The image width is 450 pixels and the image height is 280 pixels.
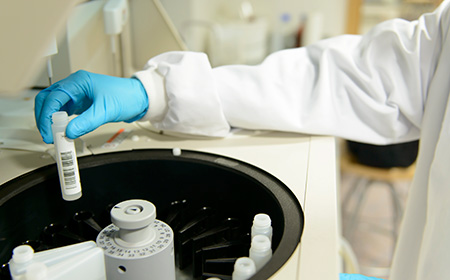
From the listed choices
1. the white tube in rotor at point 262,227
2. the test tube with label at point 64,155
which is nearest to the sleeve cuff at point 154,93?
the test tube with label at point 64,155

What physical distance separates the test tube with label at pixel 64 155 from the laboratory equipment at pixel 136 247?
9 centimetres

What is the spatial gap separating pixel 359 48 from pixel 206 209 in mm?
454

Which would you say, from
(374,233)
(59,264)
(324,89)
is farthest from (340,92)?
(374,233)

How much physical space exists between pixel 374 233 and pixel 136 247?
2.02 m

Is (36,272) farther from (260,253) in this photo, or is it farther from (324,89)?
(324,89)

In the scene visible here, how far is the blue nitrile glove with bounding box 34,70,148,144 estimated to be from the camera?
0.73 meters

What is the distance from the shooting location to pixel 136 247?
0.59 m

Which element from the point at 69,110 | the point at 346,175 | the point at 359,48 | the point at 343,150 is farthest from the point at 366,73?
the point at 346,175

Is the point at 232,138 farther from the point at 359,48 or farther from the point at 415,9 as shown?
the point at 415,9

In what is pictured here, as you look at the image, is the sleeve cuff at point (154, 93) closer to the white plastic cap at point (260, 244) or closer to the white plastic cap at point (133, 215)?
the white plastic cap at point (133, 215)

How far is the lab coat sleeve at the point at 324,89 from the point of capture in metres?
0.82

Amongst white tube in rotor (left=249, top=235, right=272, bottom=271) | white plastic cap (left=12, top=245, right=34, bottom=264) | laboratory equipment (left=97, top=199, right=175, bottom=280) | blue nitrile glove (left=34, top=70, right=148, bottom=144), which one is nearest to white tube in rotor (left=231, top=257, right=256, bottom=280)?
white tube in rotor (left=249, top=235, right=272, bottom=271)

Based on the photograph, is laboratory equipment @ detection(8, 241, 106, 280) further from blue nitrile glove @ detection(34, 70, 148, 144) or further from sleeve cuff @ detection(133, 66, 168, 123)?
sleeve cuff @ detection(133, 66, 168, 123)

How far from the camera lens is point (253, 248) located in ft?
1.78
